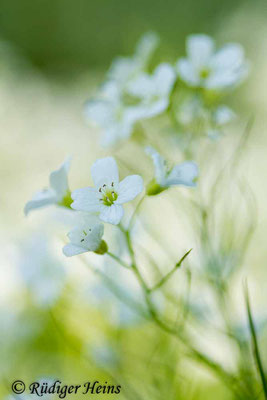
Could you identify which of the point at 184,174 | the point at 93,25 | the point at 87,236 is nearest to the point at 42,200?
the point at 87,236

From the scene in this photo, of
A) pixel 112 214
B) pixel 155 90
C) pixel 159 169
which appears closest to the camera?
pixel 112 214

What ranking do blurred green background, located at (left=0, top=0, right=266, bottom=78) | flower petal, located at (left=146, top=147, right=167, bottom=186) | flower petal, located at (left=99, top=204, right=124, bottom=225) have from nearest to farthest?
1. flower petal, located at (left=99, top=204, right=124, bottom=225)
2. flower petal, located at (left=146, top=147, right=167, bottom=186)
3. blurred green background, located at (left=0, top=0, right=266, bottom=78)

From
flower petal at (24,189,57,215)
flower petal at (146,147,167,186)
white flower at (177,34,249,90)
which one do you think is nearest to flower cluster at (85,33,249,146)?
white flower at (177,34,249,90)

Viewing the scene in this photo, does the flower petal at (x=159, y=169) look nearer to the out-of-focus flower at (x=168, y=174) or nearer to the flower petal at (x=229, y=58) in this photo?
the out-of-focus flower at (x=168, y=174)

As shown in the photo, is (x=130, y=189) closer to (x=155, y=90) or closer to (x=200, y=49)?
(x=155, y=90)

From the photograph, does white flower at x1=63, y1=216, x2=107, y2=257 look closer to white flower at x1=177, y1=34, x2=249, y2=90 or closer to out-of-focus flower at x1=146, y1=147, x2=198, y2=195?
out-of-focus flower at x1=146, y1=147, x2=198, y2=195

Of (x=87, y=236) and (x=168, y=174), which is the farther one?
(x=168, y=174)

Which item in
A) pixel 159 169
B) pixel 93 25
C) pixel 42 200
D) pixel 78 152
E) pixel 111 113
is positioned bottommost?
pixel 42 200

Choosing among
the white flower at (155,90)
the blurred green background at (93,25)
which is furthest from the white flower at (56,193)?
the blurred green background at (93,25)
